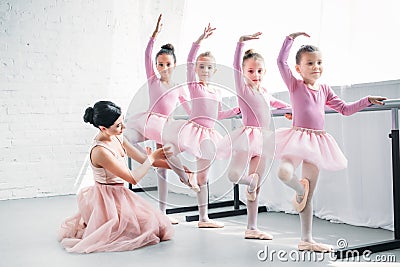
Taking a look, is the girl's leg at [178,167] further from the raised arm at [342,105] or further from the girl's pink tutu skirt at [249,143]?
the raised arm at [342,105]

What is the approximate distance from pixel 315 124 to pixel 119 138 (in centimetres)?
109

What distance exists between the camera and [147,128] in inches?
134

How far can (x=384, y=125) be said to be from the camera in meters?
3.04

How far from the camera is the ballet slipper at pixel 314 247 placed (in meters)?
2.49

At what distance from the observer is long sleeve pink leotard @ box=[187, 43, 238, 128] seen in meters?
3.18

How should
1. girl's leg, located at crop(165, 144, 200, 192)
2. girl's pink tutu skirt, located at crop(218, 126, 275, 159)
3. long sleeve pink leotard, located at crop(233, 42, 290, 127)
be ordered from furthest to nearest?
girl's leg, located at crop(165, 144, 200, 192)
long sleeve pink leotard, located at crop(233, 42, 290, 127)
girl's pink tutu skirt, located at crop(218, 126, 275, 159)

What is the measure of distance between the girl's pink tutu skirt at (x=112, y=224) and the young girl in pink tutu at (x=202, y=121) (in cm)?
34

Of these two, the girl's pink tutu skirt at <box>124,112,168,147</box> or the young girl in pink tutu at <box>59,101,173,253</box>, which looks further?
the girl's pink tutu skirt at <box>124,112,168,147</box>

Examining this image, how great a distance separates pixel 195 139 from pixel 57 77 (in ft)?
7.91

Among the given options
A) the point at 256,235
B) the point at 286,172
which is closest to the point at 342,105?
the point at 286,172

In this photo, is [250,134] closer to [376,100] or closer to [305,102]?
[305,102]

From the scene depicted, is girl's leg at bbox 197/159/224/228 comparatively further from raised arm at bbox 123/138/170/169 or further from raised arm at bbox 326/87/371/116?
raised arm at bbox 326/87/371/116

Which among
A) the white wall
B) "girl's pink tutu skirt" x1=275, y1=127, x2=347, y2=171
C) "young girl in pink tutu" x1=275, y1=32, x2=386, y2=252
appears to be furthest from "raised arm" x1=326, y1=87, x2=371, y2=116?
the white wall

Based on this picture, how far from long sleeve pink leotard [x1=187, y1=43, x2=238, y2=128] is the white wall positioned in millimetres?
2133
